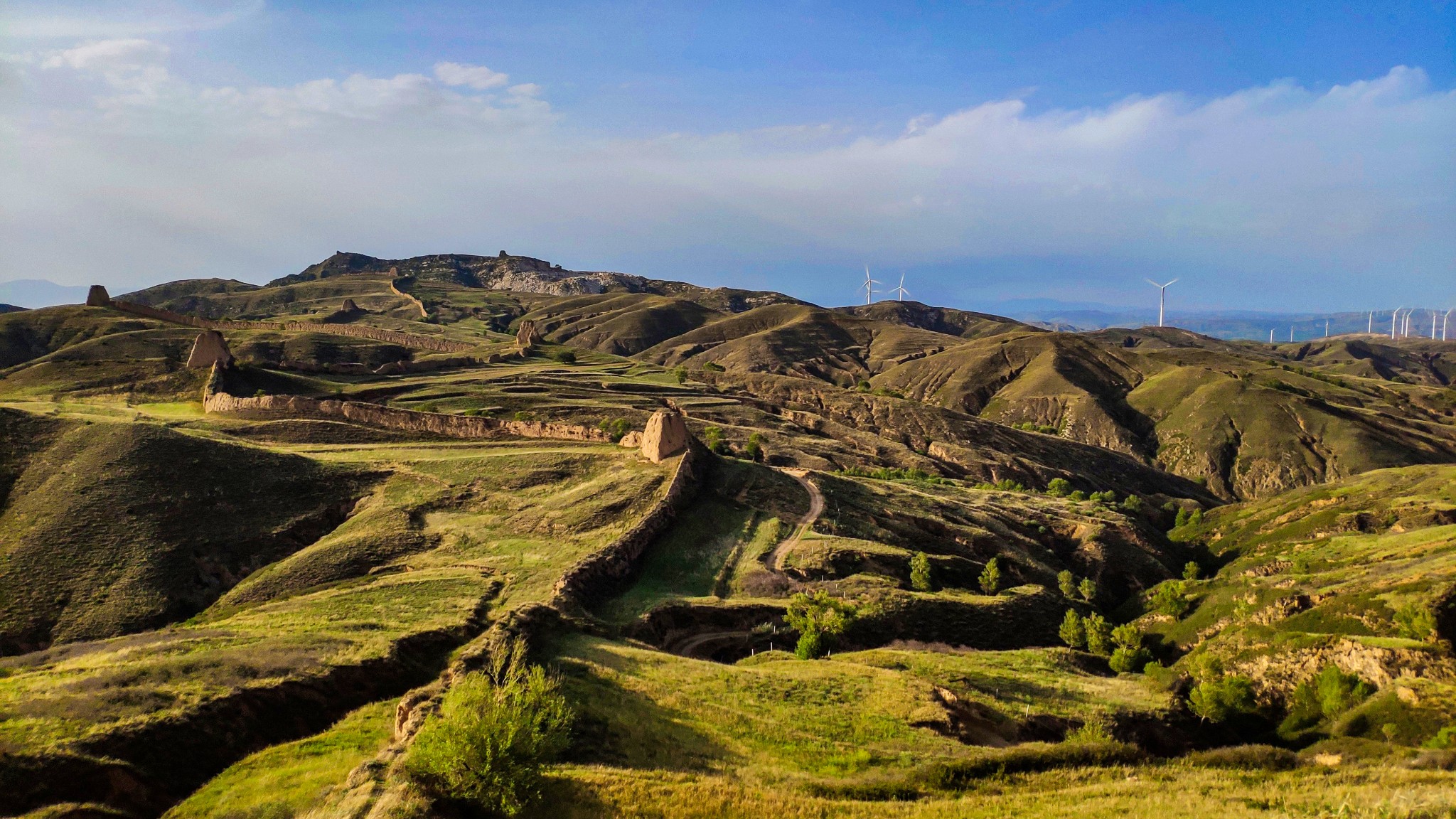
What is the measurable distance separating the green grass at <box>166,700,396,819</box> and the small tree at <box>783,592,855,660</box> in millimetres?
22004

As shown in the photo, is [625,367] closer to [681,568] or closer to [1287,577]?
[681,568]

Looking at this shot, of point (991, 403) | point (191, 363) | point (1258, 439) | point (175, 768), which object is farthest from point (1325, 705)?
point (991, 403)

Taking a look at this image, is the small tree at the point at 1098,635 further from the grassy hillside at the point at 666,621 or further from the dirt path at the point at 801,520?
the dirt path at the point at 801,520

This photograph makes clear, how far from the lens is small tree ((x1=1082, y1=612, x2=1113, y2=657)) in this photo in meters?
52.5

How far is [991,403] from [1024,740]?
554ft

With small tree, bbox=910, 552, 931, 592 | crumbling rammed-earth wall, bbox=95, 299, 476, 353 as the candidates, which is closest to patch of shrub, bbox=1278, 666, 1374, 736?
small tree, bbox=910, 552, 931, 592

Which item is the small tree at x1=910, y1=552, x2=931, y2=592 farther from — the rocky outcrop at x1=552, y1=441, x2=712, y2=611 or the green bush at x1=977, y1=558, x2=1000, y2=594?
the rocky outcrop at x1=552, y1=441, x2=712, y2=611

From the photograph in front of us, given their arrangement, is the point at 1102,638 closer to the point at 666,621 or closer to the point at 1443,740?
the point at 1443,740

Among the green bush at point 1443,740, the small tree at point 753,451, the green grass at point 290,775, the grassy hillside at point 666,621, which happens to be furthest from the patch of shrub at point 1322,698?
the small tree at point 753,451

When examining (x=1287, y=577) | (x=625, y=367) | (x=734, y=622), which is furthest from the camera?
(x=625, y=367)

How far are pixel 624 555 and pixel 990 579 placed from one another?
30.0 meters

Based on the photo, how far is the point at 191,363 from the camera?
290 ft

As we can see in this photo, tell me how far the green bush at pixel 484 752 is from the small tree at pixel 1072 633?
43799 mm

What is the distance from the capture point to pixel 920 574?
55.4 metres
